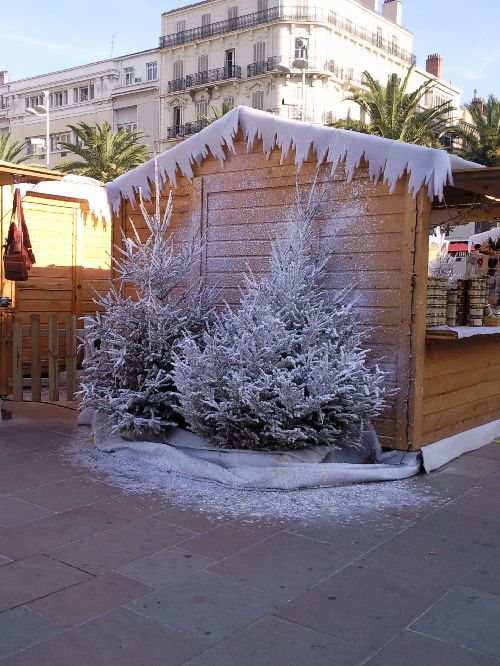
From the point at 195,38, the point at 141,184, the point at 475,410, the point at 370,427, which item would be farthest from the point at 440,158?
the point at 195,38

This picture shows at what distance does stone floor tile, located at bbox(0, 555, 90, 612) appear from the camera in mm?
3365

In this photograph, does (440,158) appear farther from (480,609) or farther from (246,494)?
(480,609)

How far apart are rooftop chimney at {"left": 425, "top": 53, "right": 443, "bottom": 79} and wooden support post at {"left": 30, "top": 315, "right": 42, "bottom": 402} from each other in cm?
5508

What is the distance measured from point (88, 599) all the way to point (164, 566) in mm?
535

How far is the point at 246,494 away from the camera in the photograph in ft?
16.8

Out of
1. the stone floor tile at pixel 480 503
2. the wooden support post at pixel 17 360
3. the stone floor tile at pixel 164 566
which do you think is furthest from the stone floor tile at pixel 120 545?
the wooden support post at pixel 17 360

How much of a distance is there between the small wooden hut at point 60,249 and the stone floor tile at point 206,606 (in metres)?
6.26

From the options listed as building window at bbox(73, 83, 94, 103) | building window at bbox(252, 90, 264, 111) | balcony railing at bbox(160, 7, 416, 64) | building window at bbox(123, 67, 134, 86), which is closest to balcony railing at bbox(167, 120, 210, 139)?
building window at bbox(252, 90, 264, 111)

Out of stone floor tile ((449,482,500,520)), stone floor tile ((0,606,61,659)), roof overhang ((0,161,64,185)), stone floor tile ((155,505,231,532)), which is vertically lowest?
stone floor tile ((449,482,500,520))

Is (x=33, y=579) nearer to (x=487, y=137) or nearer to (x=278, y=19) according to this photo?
(x=487, y=137)

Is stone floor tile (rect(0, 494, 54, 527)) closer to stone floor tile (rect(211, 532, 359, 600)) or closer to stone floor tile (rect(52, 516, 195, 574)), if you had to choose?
stone floor tile (rect(52, 516, 195, 574))

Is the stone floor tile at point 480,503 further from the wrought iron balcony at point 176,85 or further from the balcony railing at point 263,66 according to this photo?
the wrought iron balcony at point 176,85

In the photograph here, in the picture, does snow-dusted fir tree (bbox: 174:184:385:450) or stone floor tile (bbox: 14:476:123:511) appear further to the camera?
snow-dusted fir tree (bbox: 174:184:385:450)

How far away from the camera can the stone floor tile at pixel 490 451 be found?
6.57 metres
